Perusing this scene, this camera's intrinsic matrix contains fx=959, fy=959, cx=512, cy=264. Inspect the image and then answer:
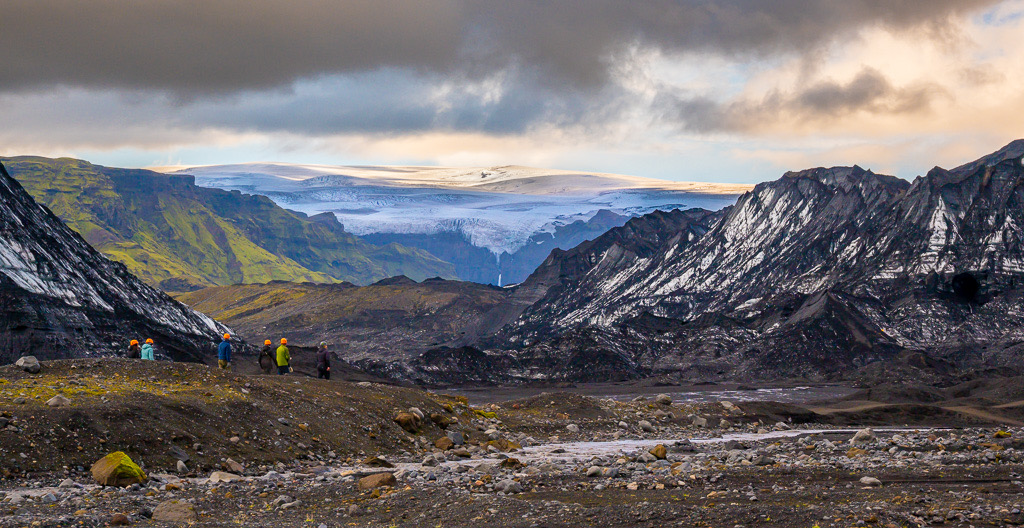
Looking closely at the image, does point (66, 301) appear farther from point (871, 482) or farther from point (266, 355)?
point (871, 482)

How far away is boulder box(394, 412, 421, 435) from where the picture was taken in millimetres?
43281

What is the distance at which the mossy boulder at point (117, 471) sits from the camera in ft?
90.8

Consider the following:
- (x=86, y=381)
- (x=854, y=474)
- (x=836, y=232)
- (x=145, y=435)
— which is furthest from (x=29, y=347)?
(x=836, y=232)

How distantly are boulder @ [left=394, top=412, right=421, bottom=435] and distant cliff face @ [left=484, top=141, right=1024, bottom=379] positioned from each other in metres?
97.6

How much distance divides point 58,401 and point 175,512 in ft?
34.6

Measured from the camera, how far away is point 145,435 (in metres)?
31.7

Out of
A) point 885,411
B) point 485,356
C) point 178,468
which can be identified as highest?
point 178,468

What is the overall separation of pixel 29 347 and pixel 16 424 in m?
54.8

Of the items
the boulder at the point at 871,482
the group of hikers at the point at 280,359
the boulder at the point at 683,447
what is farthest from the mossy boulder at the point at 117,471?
the boulder at the point at 683,447

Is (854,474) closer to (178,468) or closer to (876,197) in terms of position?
(178,468)

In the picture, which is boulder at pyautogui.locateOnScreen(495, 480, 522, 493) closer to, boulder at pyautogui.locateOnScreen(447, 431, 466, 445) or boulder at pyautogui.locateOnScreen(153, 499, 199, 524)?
boulder at pyautogui.locateOnScreen(153, 499, 199, 524)

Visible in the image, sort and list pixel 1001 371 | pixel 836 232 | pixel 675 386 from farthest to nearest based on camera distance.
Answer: pixel 836 232 < pixel 675 386 < pixel 1001 371

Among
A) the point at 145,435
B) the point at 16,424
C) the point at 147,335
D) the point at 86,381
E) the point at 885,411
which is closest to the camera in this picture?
the point at 16,424

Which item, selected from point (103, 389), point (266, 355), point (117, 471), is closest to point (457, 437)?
point (266, 355)
